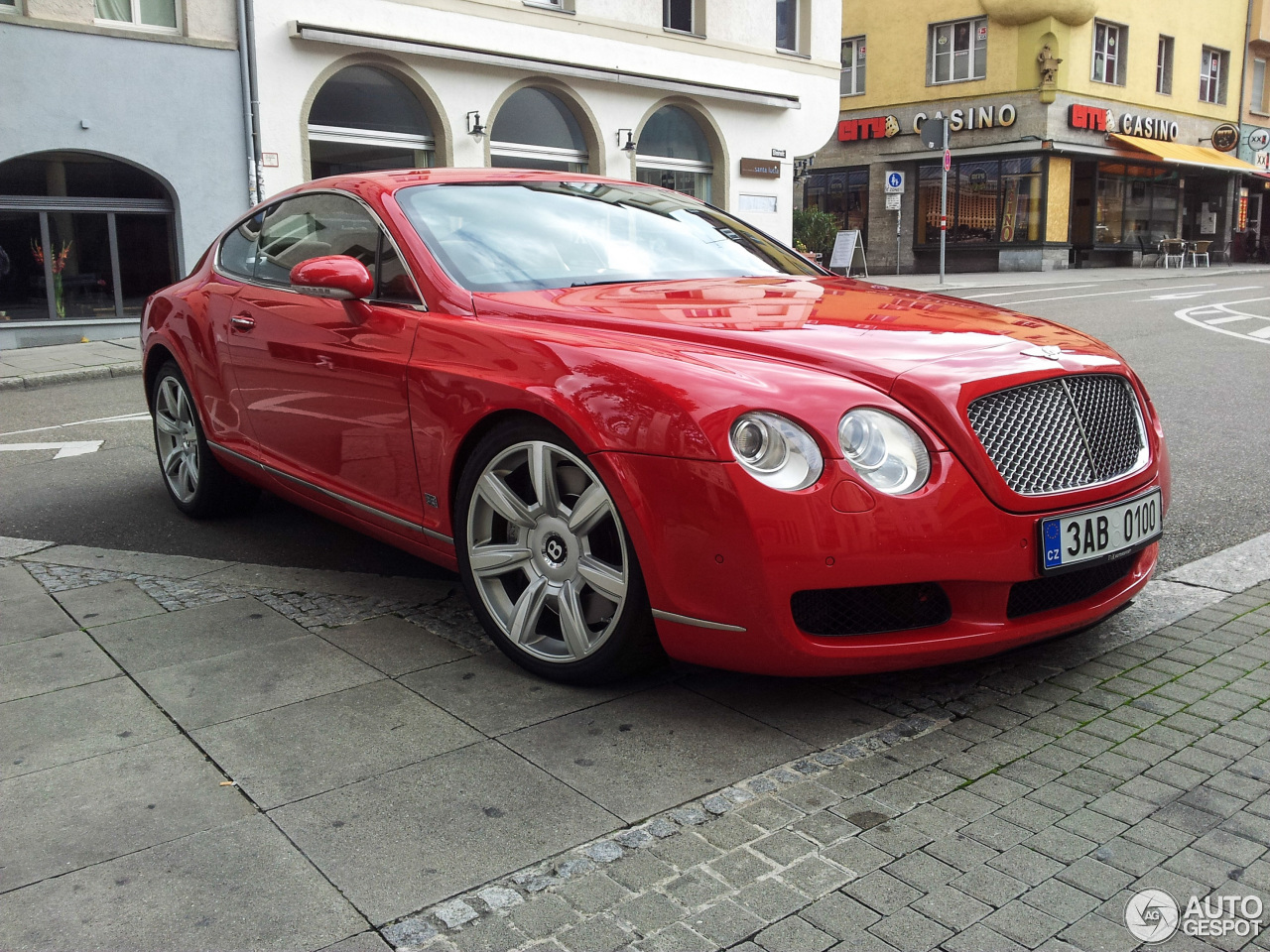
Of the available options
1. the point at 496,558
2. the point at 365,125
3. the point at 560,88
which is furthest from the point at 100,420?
the point at 560,88

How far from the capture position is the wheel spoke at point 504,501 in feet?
11.3

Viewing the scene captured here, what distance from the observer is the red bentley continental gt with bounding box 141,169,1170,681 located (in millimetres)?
2912

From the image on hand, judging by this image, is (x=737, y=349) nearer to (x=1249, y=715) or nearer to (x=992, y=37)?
(x=1249, y=715)

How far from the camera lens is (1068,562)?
10.1 feet

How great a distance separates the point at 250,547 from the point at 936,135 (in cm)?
2251

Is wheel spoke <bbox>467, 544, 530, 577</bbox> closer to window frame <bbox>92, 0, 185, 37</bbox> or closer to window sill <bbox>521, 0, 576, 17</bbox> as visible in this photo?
window frame <bbox>92, 0, 185, 37</bbox>

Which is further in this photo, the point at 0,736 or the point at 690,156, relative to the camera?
the point at 690,156

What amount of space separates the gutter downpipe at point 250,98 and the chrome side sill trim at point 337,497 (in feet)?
43.7

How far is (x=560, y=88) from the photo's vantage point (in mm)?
21438

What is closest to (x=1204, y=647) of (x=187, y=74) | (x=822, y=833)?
(x=822, y=833)

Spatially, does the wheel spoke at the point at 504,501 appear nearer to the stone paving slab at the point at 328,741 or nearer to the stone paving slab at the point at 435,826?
the stone paving slab at the point at 328,741

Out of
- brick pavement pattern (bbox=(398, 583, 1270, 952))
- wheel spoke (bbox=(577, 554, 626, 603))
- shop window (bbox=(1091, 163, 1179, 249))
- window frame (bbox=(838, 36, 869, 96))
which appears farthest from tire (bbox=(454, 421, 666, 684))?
window frame (bbox=(838, 36, 869, 96))

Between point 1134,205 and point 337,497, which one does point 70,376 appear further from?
point 1134,205

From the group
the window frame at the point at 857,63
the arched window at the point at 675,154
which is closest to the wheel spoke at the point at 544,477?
the arched window at the point at 675,154
